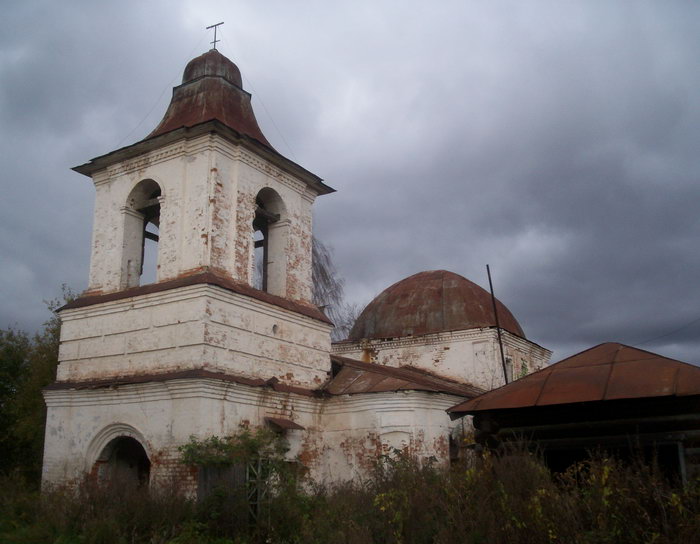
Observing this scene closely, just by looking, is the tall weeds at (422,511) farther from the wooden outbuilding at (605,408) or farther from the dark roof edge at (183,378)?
the dark roof edge at (183,378)

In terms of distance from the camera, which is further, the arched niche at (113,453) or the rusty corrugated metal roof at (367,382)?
the rusty corrugated metal roof at (367,382)

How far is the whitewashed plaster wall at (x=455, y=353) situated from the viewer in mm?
21578

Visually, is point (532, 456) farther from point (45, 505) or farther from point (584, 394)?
point (45, 505)

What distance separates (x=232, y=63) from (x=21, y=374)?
41.7ft

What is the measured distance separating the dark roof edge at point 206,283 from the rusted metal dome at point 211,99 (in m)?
3.65

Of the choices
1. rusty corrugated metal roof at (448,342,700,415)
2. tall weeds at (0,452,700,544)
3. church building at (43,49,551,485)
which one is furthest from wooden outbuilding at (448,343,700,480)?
church building at (43,49,551,485)

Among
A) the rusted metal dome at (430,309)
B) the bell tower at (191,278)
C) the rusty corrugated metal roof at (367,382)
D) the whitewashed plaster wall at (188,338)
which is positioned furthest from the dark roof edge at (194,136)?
the rusted metal dome at (430,309)

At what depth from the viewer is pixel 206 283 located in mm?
13289

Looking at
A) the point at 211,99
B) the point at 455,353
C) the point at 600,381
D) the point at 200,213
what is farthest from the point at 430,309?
the point at 600,381

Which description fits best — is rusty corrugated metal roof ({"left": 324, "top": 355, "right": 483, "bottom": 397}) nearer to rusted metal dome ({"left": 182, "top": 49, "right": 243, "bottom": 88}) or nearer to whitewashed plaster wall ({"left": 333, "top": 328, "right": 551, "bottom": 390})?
whitewashed plaster wall ({"left": 333, "top": 328, "right": 551, "bottom": 390})

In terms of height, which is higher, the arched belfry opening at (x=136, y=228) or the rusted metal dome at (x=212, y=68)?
the rusted metal dome at (x=212, y=68)

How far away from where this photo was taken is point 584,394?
8516 mm

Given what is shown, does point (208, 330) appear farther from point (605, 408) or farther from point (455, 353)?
point (455, 353)

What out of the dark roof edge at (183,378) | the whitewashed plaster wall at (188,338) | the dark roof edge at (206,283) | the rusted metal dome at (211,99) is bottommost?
the dark roof edge at (183,378)
